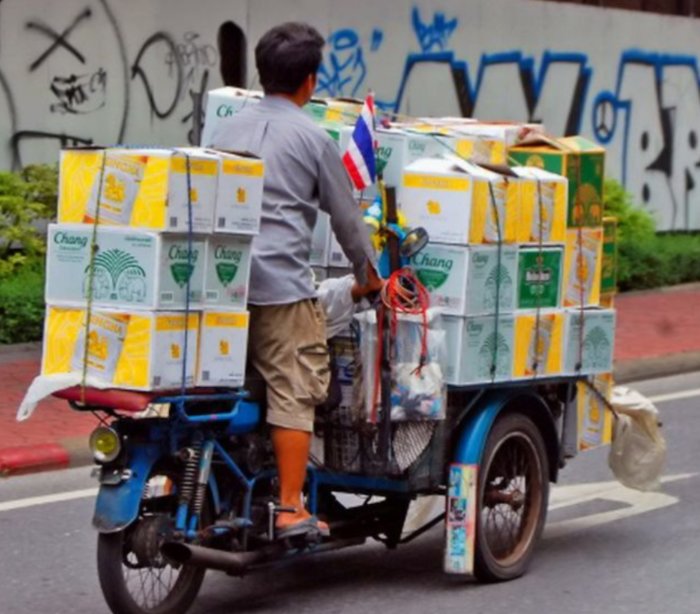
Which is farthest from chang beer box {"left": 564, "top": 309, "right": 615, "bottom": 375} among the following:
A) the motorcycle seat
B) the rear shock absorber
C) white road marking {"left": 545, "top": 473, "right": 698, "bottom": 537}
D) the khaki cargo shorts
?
the motorcycle seat

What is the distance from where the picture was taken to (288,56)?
21.8 feet

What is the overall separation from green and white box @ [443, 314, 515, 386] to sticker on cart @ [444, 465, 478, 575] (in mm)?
351

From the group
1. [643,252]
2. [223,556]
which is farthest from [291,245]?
[643,252]

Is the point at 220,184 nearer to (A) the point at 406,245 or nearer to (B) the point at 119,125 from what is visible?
(A) the point at 406,245

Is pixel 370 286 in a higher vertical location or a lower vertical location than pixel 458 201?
lower

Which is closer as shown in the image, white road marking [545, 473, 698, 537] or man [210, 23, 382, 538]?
man [210, 23, 382, 538]

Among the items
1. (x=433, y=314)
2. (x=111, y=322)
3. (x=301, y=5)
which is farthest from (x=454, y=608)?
(x=301, y=5)

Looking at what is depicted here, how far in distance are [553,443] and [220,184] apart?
7.18ft

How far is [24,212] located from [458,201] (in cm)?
706

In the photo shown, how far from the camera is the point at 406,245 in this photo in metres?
7.02

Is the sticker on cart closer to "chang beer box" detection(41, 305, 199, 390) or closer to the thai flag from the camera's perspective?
the thai flag

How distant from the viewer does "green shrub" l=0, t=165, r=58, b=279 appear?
44.2 feet

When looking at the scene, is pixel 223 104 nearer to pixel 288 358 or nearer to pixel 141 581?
pixel 288 358

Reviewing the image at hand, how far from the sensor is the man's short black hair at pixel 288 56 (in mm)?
6648
